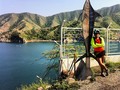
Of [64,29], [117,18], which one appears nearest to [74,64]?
[64,29]

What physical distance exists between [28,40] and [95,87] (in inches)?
5118

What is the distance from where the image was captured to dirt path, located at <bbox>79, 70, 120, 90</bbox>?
8.43 metres

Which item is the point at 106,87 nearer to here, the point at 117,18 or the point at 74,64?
→ the point at 74,64

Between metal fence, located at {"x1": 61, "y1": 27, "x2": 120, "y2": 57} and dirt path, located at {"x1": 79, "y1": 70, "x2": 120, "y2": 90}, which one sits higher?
metal fence, located at {"x1": 61, "y1": 27, "x2": 120, "y2": 57}

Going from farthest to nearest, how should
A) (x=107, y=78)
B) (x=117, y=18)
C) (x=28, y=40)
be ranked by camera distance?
(x=117, y=18)
(x=28, y=40)
(x=107, y=78)

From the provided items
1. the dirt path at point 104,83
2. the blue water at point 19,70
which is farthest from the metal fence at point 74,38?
the blue water at point 19,70

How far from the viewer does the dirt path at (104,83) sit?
8.43 m

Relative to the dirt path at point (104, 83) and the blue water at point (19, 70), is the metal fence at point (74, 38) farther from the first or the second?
the blue water at point (19, 70)

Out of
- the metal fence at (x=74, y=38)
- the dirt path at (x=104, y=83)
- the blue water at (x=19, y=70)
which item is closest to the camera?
the dirt path at (x=104, y=83)

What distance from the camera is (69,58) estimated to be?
490 inches

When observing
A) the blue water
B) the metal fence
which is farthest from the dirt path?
the blue water

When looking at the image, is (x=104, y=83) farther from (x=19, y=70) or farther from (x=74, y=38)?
(x=19, y=70)

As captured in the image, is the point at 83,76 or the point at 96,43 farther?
the point at 83,76

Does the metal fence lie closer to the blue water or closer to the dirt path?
the dirt path
